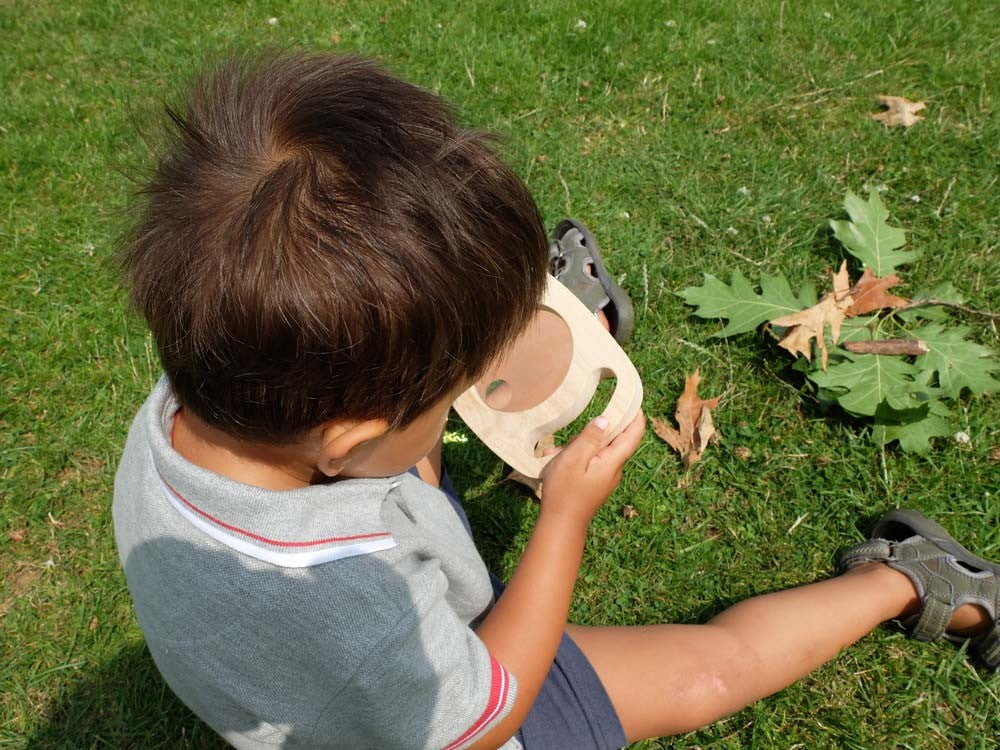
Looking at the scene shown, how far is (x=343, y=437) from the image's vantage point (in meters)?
1.04

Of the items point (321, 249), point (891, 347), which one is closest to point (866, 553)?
point (891, 347)

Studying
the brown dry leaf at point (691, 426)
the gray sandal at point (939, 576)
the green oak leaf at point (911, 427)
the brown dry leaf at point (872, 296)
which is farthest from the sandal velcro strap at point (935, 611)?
the brown dry leaf at point (872, 296)

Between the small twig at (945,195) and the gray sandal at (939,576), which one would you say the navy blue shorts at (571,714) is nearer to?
the gray sandal at (939,576)

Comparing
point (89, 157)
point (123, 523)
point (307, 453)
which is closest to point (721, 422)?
point (307, 453)

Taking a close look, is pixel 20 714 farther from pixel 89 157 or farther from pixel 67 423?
pixel 89 157

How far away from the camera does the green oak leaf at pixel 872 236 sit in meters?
2.41

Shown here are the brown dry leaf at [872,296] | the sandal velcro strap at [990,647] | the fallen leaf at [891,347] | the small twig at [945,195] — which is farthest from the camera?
the small twig at [945,195]

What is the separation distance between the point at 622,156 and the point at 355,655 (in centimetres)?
238

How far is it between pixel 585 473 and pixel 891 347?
4.07 feet

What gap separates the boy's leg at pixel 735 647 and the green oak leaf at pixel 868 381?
471 millimetres

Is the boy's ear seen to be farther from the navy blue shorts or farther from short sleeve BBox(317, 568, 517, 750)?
the navy blue shorts

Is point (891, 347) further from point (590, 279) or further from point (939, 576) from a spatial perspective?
point (590, 279)

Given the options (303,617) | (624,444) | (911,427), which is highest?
(303,617)

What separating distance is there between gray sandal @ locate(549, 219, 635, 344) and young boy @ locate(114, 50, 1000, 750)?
123cm
